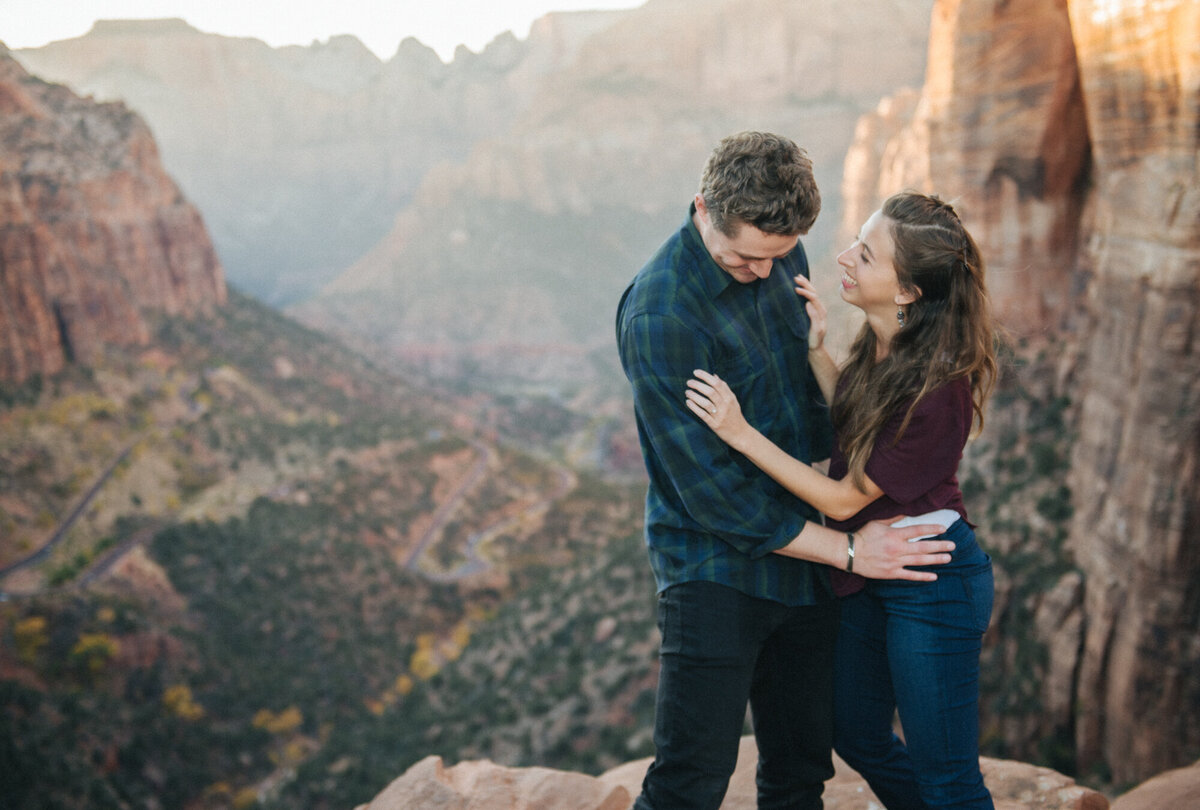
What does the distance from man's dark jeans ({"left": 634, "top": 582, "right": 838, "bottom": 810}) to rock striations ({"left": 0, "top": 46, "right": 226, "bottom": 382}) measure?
32353mm

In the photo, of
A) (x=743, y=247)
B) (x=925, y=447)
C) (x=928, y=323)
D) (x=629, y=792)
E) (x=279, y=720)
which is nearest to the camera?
(x=743, y=247)

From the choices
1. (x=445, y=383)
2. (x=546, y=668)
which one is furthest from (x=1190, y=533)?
(x=445, y=383)

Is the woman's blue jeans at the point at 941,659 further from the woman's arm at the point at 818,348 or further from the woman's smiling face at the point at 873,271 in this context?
the woman's smiling face at the point at 873,271

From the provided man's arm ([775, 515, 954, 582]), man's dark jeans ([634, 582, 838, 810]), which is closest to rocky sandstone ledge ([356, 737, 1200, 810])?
man's dark jeans ([634, 582, 838, 810])

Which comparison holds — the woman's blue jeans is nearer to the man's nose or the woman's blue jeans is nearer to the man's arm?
the man's arm

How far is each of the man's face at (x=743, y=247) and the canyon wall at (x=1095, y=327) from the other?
3187 mm

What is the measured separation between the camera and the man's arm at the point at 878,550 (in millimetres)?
2953

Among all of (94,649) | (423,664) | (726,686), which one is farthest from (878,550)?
(423,664)

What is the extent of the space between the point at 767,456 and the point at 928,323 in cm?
86

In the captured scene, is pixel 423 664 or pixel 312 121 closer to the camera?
pixel 423 664

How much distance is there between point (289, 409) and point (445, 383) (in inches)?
1320

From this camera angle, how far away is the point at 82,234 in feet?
115

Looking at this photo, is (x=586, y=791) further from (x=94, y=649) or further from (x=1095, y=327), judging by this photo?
(x=94, y=649)

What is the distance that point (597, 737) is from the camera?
1445 cm
